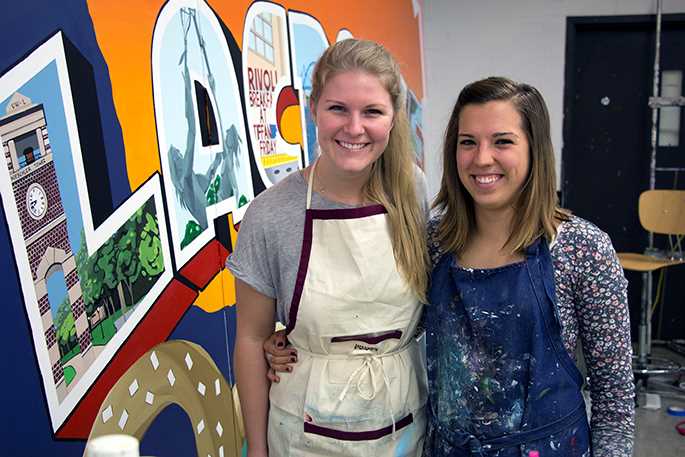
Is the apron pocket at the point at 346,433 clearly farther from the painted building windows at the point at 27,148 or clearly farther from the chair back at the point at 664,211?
the chair back at the point at 664,211

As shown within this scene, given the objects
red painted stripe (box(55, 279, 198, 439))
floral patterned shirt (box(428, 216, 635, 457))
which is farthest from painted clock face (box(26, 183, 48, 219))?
floral patterned shirt (box(428, 216, 635, 457))

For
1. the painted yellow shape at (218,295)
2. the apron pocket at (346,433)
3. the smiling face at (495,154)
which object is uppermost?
the smiling face at (495,154)

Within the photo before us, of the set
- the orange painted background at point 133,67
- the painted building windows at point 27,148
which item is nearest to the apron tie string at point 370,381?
the orange painted background at point 133,67

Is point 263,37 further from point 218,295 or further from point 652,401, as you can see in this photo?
point 652,401

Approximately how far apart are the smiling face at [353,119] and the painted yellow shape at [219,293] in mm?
457

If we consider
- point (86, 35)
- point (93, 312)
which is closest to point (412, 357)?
point (93, 312)

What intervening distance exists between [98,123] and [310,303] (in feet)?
1.61

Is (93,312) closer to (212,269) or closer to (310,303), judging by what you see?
(310,303)

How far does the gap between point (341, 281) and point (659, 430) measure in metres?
2.74

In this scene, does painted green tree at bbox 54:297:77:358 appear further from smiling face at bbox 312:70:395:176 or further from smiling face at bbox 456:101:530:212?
smiling face at bbox 456:101:530:212

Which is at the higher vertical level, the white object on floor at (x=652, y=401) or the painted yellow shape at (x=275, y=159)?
the painted yellow shape at (x=275, y=159)

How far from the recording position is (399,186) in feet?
4.01

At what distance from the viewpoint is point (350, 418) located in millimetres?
1162

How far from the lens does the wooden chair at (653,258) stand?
142 inches
